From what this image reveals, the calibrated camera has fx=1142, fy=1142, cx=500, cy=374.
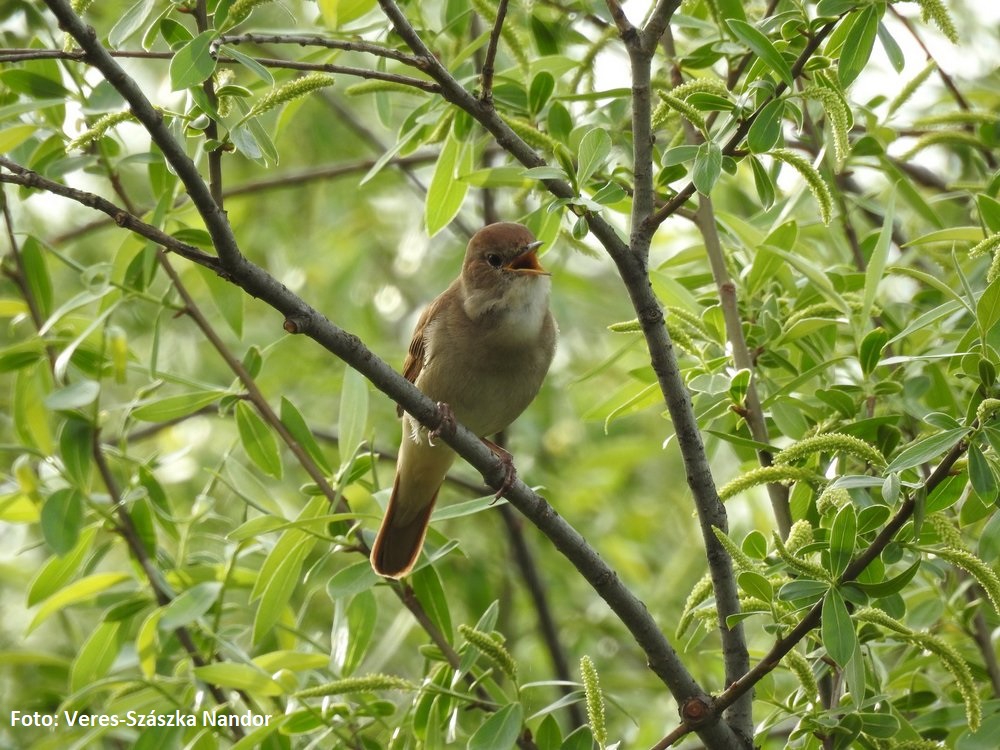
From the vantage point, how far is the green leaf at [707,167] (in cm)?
247

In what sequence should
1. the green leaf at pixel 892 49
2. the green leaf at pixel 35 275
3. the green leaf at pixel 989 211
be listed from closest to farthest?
the green leaf at pixel 989 211, the green leaf at pixel 892 49, the green leaf at pixel 35 275

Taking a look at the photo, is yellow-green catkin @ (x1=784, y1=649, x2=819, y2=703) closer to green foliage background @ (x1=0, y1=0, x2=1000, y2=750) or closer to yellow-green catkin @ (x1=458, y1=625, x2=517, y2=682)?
green foliage background @ (x1=0, y1=0, x2=1000, y2=750)

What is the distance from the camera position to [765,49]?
2.54 m

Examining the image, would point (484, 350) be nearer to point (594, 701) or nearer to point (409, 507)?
point (409, 507)

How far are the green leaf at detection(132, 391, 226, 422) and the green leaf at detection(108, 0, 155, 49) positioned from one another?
3.70ft

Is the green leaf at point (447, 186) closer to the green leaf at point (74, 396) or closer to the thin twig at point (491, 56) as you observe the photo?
the thin twig at point (491, 56)

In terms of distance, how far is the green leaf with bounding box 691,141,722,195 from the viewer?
2475 mm

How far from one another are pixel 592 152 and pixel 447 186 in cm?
87

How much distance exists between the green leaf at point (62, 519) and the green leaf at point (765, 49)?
242 cm

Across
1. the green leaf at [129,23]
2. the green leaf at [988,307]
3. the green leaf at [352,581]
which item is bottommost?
the green leaf at [352,581]

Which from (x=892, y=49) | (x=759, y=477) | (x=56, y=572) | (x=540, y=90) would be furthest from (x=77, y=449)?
(x=892, y=49)

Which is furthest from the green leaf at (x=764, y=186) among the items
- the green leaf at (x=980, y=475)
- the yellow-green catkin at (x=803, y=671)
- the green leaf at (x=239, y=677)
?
the green leaf at (x=239, y=677)

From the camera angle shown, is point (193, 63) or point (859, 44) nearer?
point (193, 63)

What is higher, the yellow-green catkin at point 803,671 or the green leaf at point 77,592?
the green leaf at point 77,592
